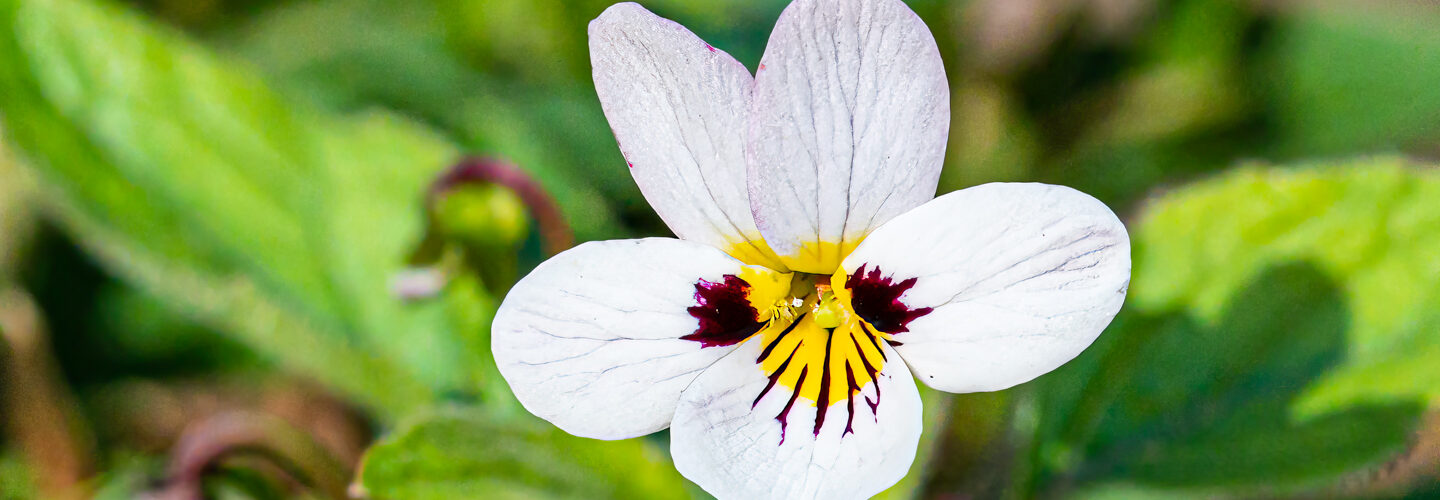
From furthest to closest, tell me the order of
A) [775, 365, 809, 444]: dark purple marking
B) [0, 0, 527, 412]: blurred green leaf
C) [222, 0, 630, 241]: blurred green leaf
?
[222, 0, 630, 241]: blurred green leaf → [0, 0, 527, 412]: blurred green leaf → [775, 365, 809, 444]: dark purple marking

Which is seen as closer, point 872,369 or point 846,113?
point 846,113

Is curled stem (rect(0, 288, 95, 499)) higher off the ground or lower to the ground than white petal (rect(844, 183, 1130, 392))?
higher

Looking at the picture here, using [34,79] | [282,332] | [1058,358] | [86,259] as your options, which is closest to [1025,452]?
[1058,358]

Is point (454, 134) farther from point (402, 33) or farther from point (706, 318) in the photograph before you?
point (706, 318)

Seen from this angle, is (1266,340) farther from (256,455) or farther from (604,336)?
(256,455)

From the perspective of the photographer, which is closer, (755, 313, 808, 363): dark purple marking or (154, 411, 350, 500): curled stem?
(755, 313, 808, 363): dark purple marking

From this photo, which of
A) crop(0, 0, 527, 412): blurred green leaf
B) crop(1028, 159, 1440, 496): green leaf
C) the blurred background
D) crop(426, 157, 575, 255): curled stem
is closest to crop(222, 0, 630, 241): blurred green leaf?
the blurred background

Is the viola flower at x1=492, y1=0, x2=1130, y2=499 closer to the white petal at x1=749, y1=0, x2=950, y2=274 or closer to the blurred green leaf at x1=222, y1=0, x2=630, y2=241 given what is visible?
the white petal at x1=749, y1=0, x2=950, y2=274

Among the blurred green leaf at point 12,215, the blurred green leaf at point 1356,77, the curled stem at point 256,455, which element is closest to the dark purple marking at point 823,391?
the curled stem at point 256,455

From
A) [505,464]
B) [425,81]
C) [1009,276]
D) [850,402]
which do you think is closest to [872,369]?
[850,402]
